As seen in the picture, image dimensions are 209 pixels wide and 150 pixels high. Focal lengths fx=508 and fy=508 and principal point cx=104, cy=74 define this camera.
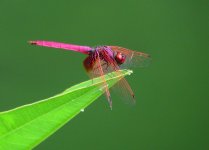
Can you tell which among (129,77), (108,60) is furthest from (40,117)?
(129,77)

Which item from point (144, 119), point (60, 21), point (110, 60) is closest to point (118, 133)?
point (144, 119)

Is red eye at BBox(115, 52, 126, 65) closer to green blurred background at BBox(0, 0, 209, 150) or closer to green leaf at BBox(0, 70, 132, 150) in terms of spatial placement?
green leaf at BBox(0, 70, 132, 150)

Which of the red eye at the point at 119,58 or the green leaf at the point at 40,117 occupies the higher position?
the red eye at the point at 119,58

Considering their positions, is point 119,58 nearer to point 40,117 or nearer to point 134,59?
point 134,59

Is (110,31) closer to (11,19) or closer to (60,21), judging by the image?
(60,21)

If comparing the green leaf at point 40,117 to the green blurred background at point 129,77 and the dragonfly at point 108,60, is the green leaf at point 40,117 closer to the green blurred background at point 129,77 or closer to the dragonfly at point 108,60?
the dragonfly at point 108,60

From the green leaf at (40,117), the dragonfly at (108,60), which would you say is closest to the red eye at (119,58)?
the dragonfly at (108,60)
